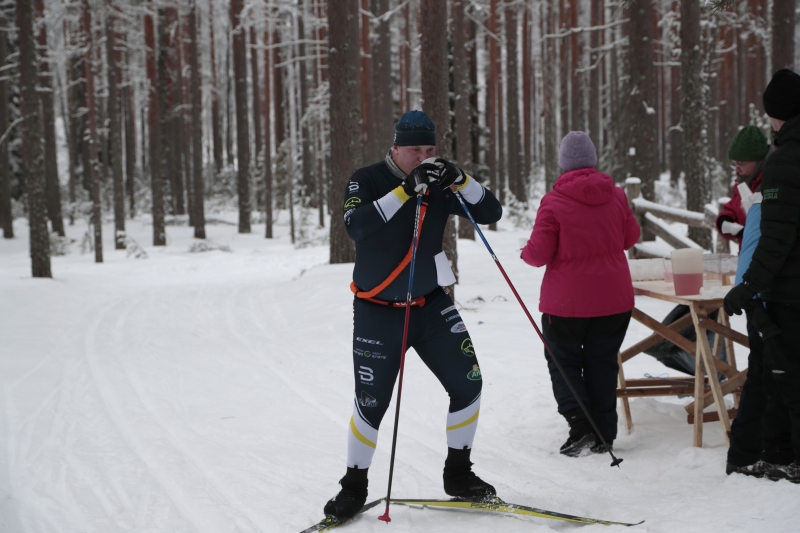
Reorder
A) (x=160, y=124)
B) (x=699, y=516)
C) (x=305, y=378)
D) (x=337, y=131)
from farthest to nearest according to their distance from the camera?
1. (x=160, y=124)
2. (x=337, y=131)
3. (x=305, y=378)
4. (x=699, y=516)

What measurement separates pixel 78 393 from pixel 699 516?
5736mm

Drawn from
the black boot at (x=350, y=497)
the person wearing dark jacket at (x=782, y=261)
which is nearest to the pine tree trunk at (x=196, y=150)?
the black boot at (x=350, y=497)

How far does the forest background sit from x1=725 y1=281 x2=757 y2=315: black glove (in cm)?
496

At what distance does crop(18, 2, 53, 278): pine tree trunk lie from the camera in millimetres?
14430

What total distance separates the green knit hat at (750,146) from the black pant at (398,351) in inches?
98.6

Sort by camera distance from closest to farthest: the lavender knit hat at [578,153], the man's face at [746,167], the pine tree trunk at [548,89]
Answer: the lavender knit hat at [578,153]
the man's face at [746,167]
the pine tree trunk at [548,89]

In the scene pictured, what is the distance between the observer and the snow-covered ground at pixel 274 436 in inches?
159

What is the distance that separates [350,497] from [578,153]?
272 cm

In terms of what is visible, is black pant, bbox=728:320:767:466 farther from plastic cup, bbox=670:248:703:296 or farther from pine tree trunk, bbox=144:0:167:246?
pine tree trunk, bbox=144:0:167:246

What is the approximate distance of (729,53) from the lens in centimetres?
3325

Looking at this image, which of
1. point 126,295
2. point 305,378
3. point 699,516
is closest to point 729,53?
point 126,295

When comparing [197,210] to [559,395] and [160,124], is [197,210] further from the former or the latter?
[559,395]

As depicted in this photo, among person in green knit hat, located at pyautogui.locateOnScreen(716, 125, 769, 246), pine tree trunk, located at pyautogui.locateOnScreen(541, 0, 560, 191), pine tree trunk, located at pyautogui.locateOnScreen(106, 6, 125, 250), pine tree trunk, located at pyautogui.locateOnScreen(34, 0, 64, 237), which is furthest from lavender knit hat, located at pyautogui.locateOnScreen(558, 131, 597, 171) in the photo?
pine tree trunk, located at pyautogui.locateOnScreen(541, 0, 560, 191)

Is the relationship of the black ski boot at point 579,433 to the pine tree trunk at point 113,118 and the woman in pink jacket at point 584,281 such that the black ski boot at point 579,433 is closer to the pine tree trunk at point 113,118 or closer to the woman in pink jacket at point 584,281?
the woman in pink jacket at point 584,281
